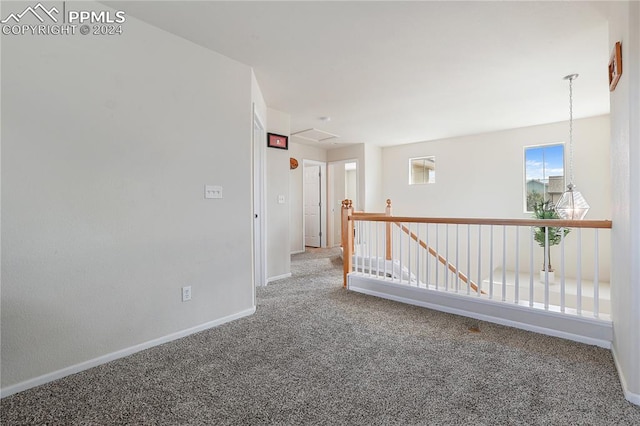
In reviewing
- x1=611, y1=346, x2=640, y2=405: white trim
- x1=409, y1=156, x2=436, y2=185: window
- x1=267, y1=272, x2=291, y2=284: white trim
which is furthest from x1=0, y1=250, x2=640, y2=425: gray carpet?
x1=409, y1=156, x2=436, y2=185: window

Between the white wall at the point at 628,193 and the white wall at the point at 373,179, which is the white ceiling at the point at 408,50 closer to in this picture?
the white wall at the point at 628,193

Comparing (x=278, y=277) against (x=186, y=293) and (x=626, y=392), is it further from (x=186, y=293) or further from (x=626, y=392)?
(x=626, y=392)

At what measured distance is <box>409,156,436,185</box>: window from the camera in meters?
6.21

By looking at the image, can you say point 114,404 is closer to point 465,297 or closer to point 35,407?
point 35,407

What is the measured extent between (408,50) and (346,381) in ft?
8.58

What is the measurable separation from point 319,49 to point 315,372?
8.23 feet

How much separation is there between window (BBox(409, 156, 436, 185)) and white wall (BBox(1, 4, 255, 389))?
4598 mm

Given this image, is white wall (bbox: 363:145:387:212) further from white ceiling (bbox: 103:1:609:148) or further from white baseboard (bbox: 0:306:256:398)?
white baseboard (bbox: 0:306:256:398)

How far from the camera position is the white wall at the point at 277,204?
13.5 ft

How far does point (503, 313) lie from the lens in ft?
8.62

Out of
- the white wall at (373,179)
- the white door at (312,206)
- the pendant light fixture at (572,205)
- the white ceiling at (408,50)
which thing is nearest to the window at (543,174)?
the white ceiling at (408,50)

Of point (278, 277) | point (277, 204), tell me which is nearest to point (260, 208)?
point (277, 204)

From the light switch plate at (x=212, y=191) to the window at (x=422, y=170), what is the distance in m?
4.84

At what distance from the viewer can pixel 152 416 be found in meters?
1.50
